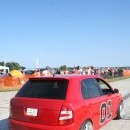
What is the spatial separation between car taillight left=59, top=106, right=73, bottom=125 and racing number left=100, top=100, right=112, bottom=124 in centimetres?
163

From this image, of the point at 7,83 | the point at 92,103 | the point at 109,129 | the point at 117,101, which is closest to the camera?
the point at 92,103

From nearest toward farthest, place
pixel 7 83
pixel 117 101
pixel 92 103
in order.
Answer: pixel 92 103 < pixel 117 101 < pixel 7 83

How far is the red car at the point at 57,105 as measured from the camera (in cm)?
652

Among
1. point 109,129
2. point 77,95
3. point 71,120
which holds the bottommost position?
point 109,129

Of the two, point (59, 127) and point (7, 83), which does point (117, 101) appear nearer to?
point (59, 127)

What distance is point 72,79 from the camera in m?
7.11

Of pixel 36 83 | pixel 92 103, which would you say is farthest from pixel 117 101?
pixel 36 83

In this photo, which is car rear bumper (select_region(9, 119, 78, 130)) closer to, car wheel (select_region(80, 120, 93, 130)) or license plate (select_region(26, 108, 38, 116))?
license plate (select_region(26, 108, 38, 116))

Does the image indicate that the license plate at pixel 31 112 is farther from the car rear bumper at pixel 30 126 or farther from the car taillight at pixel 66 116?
the car taillight at pixel 66 116

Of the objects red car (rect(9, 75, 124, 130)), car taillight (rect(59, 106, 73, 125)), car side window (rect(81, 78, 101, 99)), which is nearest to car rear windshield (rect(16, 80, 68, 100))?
red car (rect(9, 75, 124, 130))

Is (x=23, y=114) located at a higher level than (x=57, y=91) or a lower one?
lower

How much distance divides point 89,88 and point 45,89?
3.47 ft

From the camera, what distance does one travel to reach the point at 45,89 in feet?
23.2

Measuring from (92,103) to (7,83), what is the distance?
23.2 meters
